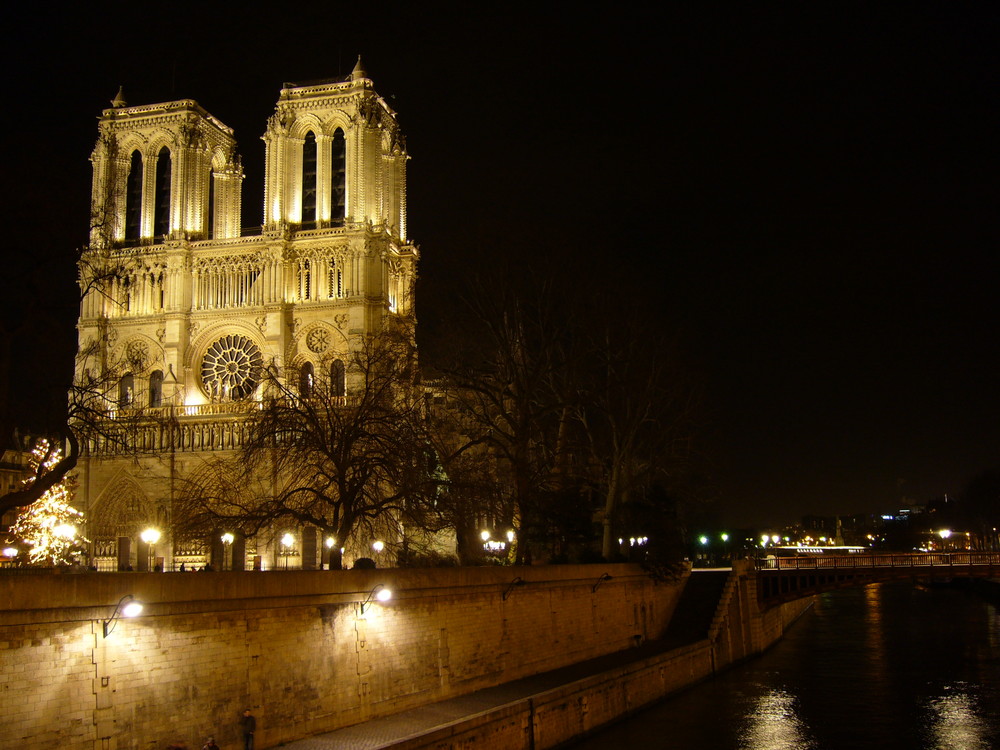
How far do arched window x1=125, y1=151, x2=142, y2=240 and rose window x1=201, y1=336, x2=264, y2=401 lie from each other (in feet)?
22.1

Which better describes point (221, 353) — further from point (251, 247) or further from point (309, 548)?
point (309, 548)

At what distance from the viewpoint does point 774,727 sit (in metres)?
21.8

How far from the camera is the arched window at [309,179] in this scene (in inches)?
1850

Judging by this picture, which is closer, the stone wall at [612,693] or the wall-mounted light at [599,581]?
the stone wall at [612,693]

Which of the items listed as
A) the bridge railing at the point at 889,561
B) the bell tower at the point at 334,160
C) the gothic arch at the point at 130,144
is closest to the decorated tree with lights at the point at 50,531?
the bell tower at the point at 334,160

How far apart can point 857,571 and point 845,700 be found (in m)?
12.9

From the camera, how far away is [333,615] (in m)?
15.7

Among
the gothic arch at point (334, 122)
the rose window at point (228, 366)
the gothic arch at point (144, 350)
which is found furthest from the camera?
the gothic arch at point (334, 122)

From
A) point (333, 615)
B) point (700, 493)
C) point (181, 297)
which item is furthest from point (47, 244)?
point (181, 297)

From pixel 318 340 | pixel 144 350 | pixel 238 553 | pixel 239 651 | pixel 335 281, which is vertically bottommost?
pixel 239 651

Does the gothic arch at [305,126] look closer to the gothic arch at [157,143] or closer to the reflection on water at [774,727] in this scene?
the gothic arch at [157,143]

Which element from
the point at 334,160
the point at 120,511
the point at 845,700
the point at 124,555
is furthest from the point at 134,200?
the point at 845,700

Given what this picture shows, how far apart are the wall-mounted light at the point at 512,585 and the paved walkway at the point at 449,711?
1.63 metres

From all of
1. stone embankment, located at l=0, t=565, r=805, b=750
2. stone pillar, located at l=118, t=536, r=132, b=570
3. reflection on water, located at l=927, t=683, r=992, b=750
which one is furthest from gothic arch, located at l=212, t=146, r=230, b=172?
reflection on water, located at l=927, t=683, r=992, b=750
